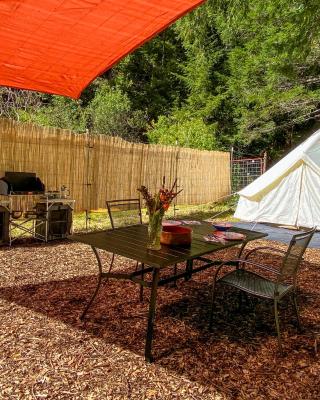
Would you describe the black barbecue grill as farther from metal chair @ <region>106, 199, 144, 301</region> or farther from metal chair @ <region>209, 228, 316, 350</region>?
metal chair @ <region>209, 228, 316, 350</region>

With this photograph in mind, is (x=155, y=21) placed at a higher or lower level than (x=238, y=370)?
higher

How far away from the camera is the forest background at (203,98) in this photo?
47.4 feet

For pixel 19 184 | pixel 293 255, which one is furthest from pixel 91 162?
pixel 293 255

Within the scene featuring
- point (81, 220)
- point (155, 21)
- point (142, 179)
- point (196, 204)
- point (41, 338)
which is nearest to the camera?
point (41, 338)

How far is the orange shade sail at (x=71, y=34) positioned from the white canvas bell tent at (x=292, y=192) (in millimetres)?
4695

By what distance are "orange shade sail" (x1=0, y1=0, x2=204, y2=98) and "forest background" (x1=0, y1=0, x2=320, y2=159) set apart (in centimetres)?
859

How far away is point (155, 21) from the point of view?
367 cm

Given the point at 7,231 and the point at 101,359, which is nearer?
the point at 101,359

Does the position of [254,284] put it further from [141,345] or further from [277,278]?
[141,345]

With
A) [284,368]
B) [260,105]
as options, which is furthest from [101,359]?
[260,105]

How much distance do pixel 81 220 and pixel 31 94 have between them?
9.68 metres

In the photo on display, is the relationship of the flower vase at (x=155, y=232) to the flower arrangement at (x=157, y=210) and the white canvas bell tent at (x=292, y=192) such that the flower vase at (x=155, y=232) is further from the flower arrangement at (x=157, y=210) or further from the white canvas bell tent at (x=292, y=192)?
the white canvas bell tent at (x=292, y=192)

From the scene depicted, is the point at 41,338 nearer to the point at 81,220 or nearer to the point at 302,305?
the point at 302,305

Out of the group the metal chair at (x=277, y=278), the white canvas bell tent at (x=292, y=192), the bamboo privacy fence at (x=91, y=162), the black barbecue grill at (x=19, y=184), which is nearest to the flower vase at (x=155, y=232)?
the metal chair at (x=277, y=278)
